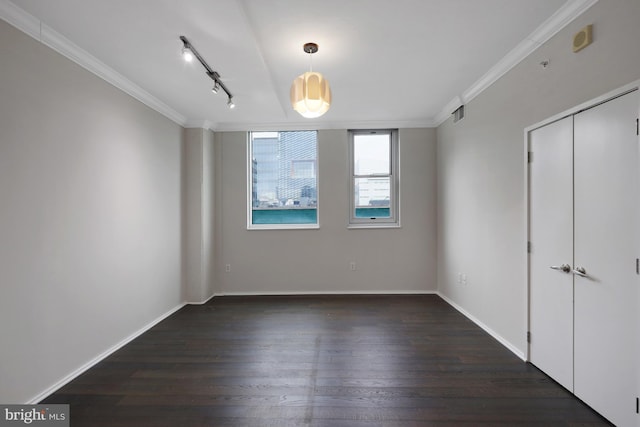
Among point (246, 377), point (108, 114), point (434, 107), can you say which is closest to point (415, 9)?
point (434, 107)

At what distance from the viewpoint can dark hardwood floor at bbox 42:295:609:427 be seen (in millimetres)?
1953

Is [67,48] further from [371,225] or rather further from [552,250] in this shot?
[552,250]

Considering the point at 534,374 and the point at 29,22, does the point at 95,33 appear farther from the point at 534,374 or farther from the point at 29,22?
the point at 534,374

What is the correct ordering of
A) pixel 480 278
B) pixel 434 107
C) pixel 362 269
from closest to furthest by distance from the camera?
pixel 480 278, pixel 434 107, pixel 362 269

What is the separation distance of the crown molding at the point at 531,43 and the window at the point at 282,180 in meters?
2.49

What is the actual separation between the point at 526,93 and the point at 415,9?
4.28 ft

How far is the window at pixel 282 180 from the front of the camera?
193 inches

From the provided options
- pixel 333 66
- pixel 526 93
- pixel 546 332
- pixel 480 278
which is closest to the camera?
pixel 546 332

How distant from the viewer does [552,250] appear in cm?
230

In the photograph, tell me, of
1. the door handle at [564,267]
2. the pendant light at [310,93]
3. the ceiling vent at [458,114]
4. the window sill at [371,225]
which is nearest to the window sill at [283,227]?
the window sill at [371,225]

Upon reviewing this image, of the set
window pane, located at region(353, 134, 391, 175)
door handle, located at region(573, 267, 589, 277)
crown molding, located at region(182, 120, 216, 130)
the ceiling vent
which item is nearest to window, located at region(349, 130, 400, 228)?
window pane, located at region(353, 134, 391, 175)

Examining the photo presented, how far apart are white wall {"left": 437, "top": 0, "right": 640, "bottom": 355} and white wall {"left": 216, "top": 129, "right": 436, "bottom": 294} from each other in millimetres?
326

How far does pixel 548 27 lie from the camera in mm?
2215

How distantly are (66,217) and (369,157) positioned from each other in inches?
158
